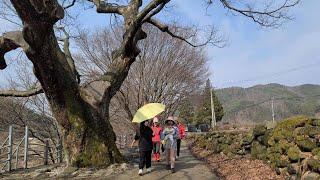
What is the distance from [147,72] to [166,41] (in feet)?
9.15

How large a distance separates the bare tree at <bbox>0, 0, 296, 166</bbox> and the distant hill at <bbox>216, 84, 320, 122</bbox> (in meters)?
46.7

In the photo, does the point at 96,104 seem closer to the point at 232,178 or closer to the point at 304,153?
the point at 232,178

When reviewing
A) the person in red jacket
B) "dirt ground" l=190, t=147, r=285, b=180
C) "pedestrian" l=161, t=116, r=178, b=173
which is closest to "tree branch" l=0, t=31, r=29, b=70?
"pedestrian" l=161, t=116, r=178, b=173

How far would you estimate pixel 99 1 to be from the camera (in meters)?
14.9

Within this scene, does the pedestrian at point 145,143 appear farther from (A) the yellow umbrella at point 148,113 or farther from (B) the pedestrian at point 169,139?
(B) the pedestrian at point 169,139

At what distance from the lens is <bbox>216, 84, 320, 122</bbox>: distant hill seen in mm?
74556

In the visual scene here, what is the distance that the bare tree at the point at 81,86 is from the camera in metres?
11.9

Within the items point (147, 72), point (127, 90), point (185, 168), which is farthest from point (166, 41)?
point (185, 168)

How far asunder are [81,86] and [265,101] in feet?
243

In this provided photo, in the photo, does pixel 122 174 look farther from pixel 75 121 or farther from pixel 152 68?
pixel 152 68

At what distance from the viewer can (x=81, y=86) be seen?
14.4m

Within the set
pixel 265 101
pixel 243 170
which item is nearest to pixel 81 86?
pixel 243 170

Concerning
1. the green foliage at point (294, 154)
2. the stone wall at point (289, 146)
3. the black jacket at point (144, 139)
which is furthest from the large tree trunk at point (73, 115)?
the green foliage at point (294, 154)

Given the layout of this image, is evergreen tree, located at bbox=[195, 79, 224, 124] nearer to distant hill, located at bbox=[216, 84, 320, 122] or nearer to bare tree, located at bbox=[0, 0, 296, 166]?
distant hill, located at bbox=[216, 84, 320, 122]
